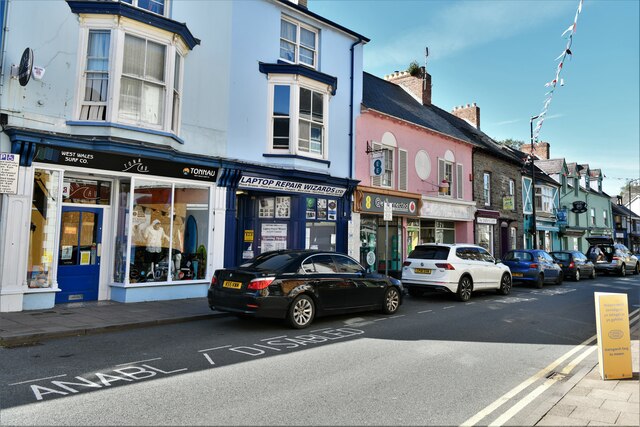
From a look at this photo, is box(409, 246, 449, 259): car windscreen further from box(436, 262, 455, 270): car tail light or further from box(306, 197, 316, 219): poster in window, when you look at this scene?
box(306, 197, 316, 219): poster in window

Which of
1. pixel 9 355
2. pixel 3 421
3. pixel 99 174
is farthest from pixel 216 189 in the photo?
pixel 3 421

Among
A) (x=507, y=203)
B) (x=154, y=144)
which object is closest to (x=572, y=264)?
(x=507, y=203)

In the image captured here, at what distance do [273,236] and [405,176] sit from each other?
7686 millimetres

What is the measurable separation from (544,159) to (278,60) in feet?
110

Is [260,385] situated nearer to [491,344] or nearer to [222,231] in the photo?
[491,344]

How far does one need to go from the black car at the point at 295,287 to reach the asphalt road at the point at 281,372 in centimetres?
41

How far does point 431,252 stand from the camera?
536 inches

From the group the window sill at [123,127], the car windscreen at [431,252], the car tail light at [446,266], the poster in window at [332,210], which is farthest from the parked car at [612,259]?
the window sill at [123,127]

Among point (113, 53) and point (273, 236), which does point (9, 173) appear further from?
point (273, 236)

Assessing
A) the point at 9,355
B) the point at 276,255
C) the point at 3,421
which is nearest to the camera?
the point at 3,421

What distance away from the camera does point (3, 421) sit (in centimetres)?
415

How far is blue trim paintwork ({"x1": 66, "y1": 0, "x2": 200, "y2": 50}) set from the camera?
1044 centimetres

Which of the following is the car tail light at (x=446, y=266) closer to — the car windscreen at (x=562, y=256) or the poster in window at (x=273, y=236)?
the poster in window at (x=273, y=236)

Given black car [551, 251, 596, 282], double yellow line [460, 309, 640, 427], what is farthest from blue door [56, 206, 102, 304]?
black car [551, 251, 596, 282]
